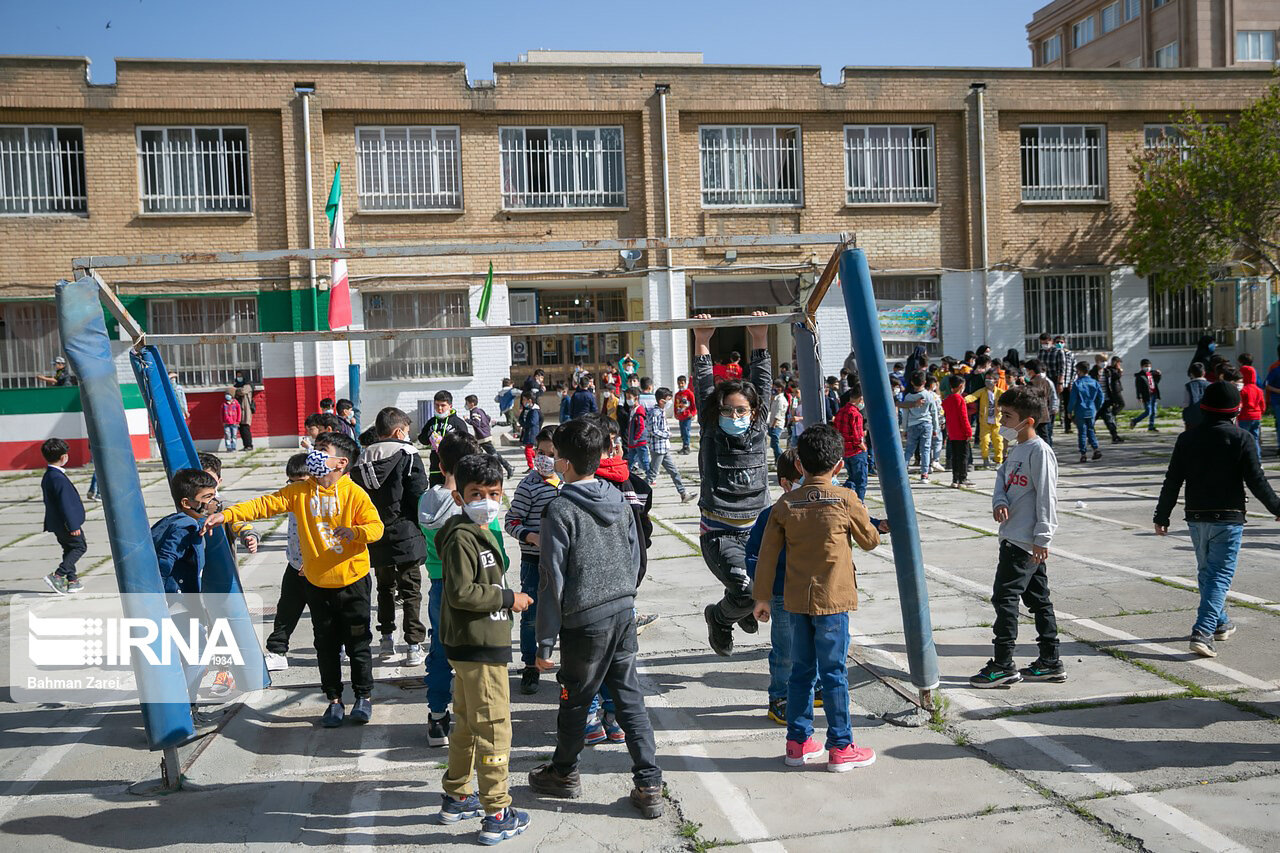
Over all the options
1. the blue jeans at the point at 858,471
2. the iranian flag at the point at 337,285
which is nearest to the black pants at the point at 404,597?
the blue jeans at the point at 858,471

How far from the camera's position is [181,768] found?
5180mm

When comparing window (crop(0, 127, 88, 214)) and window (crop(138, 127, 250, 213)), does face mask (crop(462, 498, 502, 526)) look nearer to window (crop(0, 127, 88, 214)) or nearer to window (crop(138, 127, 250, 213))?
window (crop(138, 127, 250, 213))

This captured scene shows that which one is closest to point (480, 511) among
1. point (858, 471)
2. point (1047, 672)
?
point (1047, 672)

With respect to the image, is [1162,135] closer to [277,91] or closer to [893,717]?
[277,91]

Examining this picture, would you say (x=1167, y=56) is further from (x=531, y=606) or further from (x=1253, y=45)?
(x=531, y=606)

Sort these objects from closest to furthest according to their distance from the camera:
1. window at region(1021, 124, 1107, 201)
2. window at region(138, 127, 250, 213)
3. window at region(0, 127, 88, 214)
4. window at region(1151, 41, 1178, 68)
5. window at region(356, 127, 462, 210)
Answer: window at region(0, 127, 88, 214) → window at region(138, 127, 250, 213) → window at region(356, 127, 462, 210) → window at region(1021, 124, 1107, 201) → window at region(1151, 41, 1178, 68)

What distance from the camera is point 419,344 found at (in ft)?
76.2

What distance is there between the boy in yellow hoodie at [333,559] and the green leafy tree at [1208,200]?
22.3 metres

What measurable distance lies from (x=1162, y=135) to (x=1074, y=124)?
2.27 m

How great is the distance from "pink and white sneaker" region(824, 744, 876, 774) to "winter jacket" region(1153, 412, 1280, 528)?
10.1ft

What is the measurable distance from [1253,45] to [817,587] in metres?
44.5

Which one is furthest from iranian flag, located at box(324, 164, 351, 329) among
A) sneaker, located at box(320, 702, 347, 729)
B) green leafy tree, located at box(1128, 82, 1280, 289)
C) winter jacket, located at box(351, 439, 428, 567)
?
green leafy tree, located at box(1128, 82, 1280, 289)

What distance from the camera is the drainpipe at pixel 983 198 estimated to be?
82.0 ft

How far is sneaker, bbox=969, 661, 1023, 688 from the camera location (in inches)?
239
